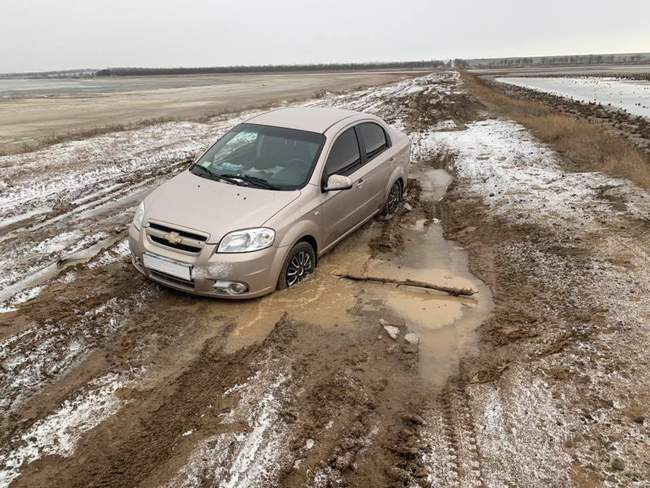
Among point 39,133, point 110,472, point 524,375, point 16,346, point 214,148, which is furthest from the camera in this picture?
point 39,133

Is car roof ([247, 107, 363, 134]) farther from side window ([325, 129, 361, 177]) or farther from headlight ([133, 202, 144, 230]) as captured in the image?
headlight ([133, 202, 144, 230])

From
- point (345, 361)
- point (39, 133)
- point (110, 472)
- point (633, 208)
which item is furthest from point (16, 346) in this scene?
point (39, 133)

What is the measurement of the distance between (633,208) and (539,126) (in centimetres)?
826

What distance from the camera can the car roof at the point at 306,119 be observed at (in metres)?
6.11

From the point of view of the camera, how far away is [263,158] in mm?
5805

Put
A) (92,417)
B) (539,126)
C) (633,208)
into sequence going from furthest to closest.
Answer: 1. (539,126)
2. (633,208)
3. (92,417)

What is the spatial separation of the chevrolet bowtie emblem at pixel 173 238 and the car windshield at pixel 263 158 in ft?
3.51

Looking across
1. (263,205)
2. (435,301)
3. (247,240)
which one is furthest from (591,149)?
(247,240)

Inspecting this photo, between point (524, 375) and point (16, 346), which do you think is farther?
point (16, 346)

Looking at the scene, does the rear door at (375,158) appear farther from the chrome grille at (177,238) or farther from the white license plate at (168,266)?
the white license plate at (168,266)

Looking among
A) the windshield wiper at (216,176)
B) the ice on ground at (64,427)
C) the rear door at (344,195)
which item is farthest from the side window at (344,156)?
the ice on ground at (64,427)

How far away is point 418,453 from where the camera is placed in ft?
10.3

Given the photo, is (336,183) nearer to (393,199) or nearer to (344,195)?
(344,195)

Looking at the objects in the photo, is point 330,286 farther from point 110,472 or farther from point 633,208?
point 633,208
